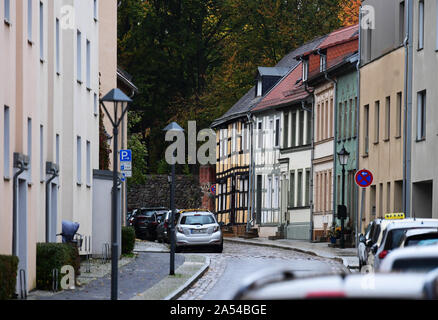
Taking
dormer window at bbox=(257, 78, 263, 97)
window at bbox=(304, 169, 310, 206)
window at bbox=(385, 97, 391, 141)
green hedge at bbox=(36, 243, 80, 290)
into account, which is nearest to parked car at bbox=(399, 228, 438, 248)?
green hedge at bbox=(36, 243, 80, 290)

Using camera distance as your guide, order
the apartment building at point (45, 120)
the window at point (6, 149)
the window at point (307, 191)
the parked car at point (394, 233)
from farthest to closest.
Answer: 1. the window at point (307, 191)
2. the apartment building at point (45, 120)
3. the window at point (6, 149)
4. the parked car at point (394, 233)

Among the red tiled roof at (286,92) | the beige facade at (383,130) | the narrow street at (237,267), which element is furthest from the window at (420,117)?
the red tiled roof at (286,92)

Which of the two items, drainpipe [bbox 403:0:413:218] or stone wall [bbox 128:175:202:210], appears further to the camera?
stone wall [bbox 128:175:202:210]

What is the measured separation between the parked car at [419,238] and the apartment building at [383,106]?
21.8m

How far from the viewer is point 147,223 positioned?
5584cm

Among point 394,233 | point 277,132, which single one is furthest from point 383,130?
point 394,233

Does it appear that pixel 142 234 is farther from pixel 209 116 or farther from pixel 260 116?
pixel 209 116

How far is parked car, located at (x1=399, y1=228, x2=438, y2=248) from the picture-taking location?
18058 mm

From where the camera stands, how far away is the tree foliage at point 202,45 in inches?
2749

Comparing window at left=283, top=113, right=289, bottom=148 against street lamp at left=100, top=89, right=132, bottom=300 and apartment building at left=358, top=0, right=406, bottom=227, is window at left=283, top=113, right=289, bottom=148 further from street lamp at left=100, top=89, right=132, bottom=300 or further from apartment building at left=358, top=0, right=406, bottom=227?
street lamp at left=100, top=89, right=132, bottom=300

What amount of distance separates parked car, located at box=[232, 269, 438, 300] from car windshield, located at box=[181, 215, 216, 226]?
33.1 metres

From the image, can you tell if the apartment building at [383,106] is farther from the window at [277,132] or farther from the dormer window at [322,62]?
the window at [277,132]

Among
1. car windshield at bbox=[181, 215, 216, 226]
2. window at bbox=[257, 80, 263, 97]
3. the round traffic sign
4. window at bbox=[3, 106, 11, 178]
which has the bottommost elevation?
car windshield at bbox=[181, 215, 216, 226]
